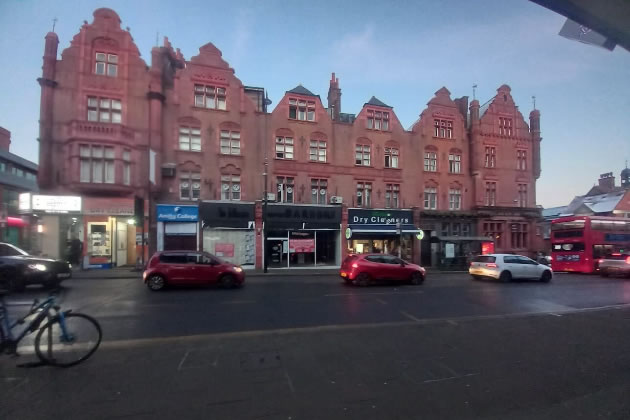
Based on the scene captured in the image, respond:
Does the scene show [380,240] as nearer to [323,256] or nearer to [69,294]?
[323,256]

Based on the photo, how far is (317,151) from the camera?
2478 centimetres

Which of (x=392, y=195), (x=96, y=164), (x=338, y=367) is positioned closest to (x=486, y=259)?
(x=392, y=195)

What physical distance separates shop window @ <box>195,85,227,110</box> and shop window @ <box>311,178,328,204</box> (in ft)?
28.7

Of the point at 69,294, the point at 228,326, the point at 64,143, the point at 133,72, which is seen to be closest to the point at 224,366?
the point at 228,326

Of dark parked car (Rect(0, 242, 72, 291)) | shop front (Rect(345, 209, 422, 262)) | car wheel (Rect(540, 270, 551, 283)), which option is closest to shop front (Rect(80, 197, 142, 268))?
dark parked car (Rect(0, 242, 72, 291))

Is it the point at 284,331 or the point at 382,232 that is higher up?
the point at 382,232

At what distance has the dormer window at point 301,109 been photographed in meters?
24.5

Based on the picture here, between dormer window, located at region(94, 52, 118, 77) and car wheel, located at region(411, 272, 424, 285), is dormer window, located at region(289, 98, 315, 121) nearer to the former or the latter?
dormer window, located at region(94, 52, 118, 77)

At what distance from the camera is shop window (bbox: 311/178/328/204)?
2452 centimetres

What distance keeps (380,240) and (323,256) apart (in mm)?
4911

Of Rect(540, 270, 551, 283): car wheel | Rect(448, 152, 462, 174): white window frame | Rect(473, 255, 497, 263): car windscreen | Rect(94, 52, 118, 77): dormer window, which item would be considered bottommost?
Rect(540, 270, 551, 283): car wheel

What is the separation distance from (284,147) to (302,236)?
693 centimetres

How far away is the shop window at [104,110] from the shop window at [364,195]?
57.8 ft

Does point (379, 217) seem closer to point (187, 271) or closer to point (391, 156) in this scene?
point (391, 156)
